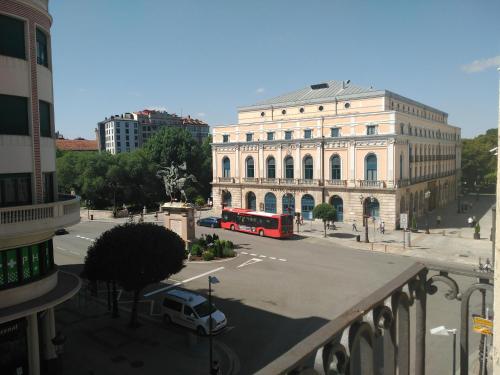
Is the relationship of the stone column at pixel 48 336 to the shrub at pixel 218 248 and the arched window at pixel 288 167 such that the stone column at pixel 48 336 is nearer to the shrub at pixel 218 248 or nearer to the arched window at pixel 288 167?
the shrub at pixel 218 248

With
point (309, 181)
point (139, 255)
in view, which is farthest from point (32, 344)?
point (309, 181)

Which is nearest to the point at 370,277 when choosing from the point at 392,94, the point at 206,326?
the point at 206,326

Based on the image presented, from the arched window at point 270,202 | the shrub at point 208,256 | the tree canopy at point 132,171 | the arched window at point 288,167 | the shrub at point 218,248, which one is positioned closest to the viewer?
the shrub at point 208,256

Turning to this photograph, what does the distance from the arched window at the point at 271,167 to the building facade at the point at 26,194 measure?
39732 millimetres

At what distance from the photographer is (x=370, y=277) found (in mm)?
26781

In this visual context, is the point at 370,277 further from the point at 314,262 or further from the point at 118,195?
the point at 118,195

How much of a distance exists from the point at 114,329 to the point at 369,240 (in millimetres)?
26599

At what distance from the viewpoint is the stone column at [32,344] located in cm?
1420

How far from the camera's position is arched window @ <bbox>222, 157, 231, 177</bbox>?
192 ft

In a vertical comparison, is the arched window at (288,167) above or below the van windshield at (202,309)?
above

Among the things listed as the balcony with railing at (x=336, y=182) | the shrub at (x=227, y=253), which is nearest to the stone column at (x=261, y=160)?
the balcony with railing at (x=336, y=182)

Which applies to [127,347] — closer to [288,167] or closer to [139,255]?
[139,255]

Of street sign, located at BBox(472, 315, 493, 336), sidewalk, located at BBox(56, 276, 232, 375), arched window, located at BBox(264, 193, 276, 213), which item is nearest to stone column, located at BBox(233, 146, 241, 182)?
arched window, located at BBox(264, 193, 276, 213)

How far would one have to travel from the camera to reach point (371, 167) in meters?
46.0
